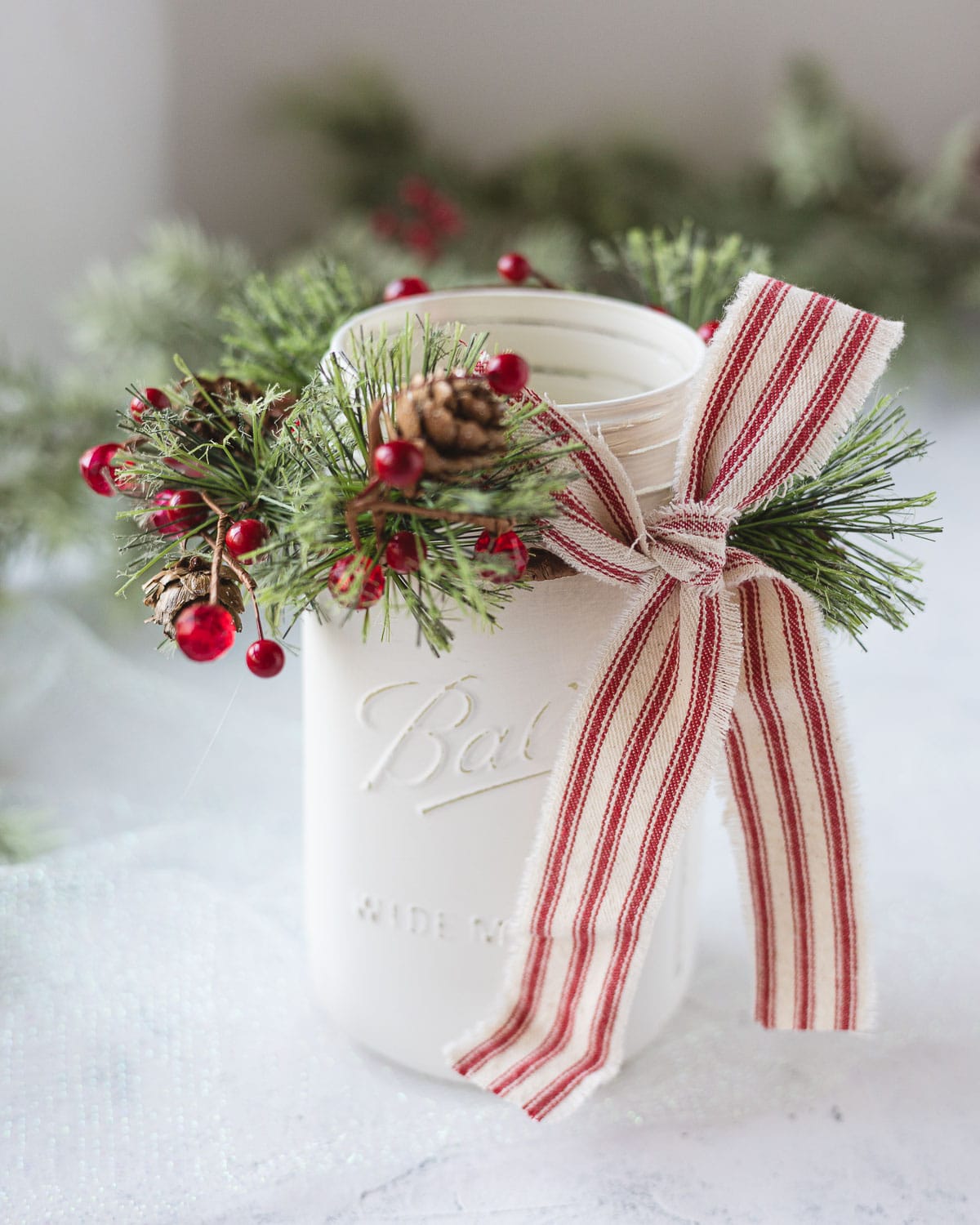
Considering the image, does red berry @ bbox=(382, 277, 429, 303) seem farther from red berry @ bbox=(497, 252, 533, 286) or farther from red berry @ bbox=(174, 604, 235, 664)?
red berry @ bbox=(174, 604, 235, 664)

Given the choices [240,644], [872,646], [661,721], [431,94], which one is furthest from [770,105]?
[661,721]

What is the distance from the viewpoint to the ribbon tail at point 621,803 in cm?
50

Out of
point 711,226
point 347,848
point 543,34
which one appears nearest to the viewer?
point 347,848

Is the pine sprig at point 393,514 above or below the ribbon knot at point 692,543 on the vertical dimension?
below

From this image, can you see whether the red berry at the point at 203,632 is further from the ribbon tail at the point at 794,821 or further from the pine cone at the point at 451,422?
the ribbon tail at the point at 794,821

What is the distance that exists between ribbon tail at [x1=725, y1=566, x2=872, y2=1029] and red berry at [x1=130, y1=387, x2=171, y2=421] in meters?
0.25

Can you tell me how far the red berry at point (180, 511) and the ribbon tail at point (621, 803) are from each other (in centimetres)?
17

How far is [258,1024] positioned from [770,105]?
1.03 metres

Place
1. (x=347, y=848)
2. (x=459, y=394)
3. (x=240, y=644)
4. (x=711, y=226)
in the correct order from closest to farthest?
(x=459, y=394), (x=347, y=848), (x=240, y=644), (x=711, y=226)

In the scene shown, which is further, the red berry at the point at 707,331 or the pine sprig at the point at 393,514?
the red berry at the point at 707,331

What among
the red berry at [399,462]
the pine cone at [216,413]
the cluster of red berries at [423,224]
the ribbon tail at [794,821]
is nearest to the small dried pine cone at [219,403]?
the pine cone at [216,413]

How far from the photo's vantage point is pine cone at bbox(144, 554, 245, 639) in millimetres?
467

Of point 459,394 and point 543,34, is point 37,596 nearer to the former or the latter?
point 459,394

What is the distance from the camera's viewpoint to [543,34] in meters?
1.23
